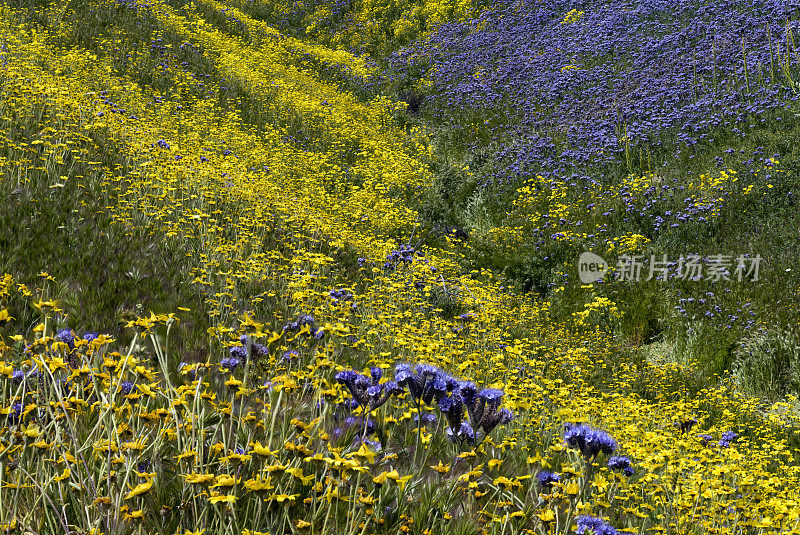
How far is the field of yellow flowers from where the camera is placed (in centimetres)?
187

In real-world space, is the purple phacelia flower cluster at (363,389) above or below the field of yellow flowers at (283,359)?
above

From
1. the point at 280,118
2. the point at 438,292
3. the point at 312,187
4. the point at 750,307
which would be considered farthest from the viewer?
the point at 280,118

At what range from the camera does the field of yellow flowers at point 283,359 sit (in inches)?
73.5

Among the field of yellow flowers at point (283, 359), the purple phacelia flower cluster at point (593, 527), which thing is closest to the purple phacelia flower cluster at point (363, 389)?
the field of yellow flowers at point (283, 359)

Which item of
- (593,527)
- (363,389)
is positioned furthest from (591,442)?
(363,389)

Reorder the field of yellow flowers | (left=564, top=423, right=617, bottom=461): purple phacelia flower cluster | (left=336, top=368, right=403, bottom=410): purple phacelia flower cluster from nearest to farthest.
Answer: the field of yellow flowers
(left=336, top=368, right=403, bottom=410): purple phacelia flower cluster
(left=564, top=423, right=617, bottom=461): purple phacelia flower cluster

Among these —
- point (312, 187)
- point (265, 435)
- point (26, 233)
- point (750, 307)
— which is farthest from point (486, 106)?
point (265, 435)

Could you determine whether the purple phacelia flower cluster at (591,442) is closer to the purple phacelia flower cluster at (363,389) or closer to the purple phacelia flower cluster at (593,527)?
the purple phacelia flower cluster at (593,527)

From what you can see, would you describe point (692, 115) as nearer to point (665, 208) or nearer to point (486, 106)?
point (665, 208)

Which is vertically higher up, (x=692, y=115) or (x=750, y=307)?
(x=692, y=115)

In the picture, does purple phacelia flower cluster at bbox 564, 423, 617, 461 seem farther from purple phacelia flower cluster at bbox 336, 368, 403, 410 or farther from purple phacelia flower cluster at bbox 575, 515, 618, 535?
purple phacelia flower cluster at bbox 336, 368, 403, 410

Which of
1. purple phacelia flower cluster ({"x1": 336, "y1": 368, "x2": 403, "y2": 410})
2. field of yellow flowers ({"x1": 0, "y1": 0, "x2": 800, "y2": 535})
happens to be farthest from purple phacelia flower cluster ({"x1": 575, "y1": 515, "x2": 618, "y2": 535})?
purple phacelia flower cluster ({"x1": 336, "y1": 368, "x2": 403, "y2": 410})

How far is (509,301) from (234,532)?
6.48 m

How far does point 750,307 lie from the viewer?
6.78 m
